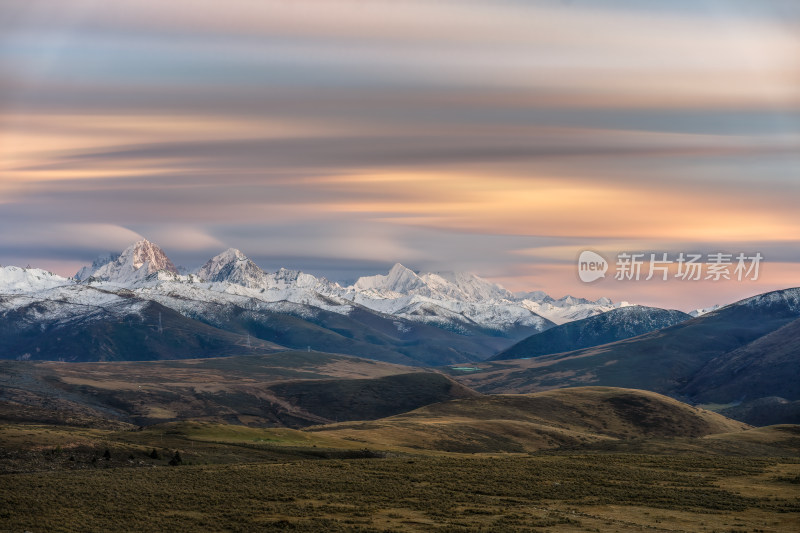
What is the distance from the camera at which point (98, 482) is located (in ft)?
351

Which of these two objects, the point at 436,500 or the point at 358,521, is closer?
the point at 358,521

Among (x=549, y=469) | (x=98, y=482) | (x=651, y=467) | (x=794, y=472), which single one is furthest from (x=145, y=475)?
(x=794, y=472)

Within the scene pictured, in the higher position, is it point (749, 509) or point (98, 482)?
point (749, 509)

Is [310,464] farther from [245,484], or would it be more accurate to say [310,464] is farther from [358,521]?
[358,521]

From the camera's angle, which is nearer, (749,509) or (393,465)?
(749,509)

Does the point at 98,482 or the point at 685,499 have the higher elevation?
the point at 685,499

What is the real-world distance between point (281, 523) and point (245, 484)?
23174 mm

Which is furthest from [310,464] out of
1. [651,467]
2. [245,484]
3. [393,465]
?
[651,467]

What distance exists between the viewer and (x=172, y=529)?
282ft

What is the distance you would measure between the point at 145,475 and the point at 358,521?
37776mm

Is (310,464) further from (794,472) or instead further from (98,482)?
(794,472)

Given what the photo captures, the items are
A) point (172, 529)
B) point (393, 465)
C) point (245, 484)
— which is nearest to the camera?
point (172, 529)

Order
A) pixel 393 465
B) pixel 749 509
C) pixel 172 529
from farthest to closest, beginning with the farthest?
pixel 393 465 < pixel 749 509 < pixel 172 529

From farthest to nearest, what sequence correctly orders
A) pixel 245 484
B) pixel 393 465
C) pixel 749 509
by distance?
pixel 393 465
pixel 245 484
pixel 749 509
